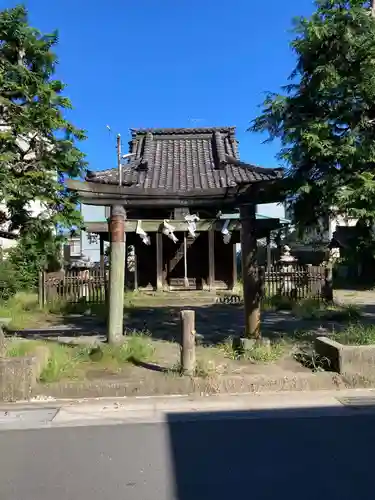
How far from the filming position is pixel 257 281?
8344 mm

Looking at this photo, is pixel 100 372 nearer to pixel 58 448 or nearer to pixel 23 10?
pixel 58 448

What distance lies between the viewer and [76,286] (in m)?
15.8

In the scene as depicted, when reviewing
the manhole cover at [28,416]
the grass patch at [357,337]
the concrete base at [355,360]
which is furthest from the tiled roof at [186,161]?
the manhole cover at [28,416]

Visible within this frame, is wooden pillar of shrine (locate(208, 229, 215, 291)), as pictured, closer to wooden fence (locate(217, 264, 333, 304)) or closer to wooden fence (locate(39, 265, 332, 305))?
wooden fence (locate(217, 264, 333, 304))

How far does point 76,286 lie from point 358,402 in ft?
37.8

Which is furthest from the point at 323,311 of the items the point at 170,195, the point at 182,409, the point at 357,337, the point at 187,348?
the point at 182,409

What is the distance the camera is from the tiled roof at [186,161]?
1707 centimetres

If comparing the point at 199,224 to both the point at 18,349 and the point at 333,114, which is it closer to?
the point at 333,114

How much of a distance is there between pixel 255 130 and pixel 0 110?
3.97m

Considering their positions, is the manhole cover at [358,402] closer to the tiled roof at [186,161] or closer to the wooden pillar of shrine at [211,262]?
the tiled roof at [186,161]

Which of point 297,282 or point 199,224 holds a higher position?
point 199,224

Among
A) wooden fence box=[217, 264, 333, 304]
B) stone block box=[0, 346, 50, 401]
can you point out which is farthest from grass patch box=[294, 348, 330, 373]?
wooden fence box=[217, 264, 333, 304]

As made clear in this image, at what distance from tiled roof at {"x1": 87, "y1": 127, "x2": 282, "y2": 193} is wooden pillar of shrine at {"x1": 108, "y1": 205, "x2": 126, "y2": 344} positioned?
732cm

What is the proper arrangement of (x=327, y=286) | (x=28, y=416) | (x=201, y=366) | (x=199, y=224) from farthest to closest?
(x=327, y=286) → (x=199, y=224) → (x=201, y=366) → (x=28, y=416)
